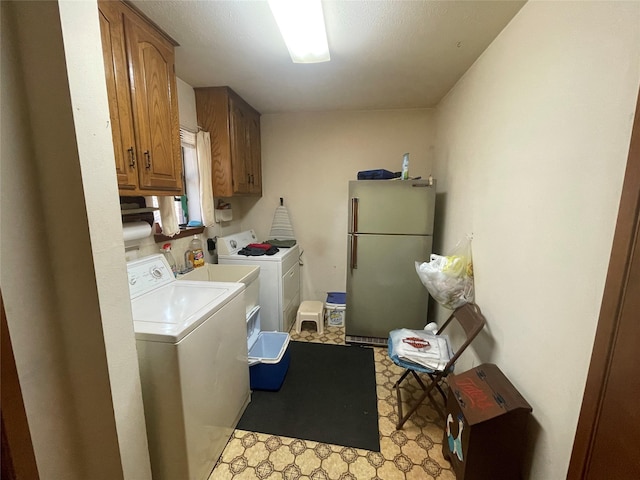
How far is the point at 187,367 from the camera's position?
114 cm

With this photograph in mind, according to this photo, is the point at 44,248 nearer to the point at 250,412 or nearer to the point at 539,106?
the point at 250,412

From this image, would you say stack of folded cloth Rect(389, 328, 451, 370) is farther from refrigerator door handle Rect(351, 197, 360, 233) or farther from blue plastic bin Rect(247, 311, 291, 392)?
refrigerator door handle Rect(351, 197, 360, 233)

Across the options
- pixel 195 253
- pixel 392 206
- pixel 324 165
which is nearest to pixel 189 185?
pixel 195 253

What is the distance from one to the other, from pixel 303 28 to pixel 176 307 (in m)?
1.62

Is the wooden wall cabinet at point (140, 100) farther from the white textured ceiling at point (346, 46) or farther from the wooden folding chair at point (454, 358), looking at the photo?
the wooden folding chair at point (454, 358)

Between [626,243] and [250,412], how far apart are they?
204 centimetres

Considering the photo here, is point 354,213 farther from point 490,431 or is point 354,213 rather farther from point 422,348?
point 490,431

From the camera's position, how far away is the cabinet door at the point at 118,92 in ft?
3.92

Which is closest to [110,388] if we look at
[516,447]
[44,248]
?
[44,248]

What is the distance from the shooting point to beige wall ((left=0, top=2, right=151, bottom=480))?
0.74 metres

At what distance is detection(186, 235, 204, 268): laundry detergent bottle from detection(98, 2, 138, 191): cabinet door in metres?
0.96

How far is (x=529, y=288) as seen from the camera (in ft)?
3.94

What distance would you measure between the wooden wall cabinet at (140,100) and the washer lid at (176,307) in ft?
1.92

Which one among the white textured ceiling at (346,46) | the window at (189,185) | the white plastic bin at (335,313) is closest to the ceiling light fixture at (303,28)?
the white textured ceiling at (346,46)
